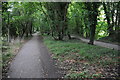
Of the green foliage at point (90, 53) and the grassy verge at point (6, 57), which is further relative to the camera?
the green foliage at point (90, 53)

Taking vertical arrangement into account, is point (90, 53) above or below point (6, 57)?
above

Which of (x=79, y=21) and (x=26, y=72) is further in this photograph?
(x=79, y=21)

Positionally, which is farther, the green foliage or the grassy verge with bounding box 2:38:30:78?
the green foliage

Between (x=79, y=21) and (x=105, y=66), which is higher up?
(x=79, y=21)

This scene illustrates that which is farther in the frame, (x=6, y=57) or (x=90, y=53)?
(x=90, y=53)

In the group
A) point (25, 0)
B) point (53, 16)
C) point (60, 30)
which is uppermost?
point (25, 0)

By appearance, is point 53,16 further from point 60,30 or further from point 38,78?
point 38,78

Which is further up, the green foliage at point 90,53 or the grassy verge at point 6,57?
the green foliage at point 90,53

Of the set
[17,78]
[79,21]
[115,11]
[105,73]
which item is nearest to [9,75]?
[17,78]

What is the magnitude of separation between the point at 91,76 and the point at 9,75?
11.3 ft

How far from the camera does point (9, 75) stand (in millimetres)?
4680

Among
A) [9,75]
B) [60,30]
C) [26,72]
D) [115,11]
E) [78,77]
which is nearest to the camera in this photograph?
[78,77]

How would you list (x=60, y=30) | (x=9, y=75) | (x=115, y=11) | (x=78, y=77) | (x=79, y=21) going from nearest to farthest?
(x=78, y=77), (x=9, y=75), (x=115, y=11), (x=60, y=30), (x=79, y=21)

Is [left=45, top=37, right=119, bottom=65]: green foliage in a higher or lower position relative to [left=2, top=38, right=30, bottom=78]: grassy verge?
higher
